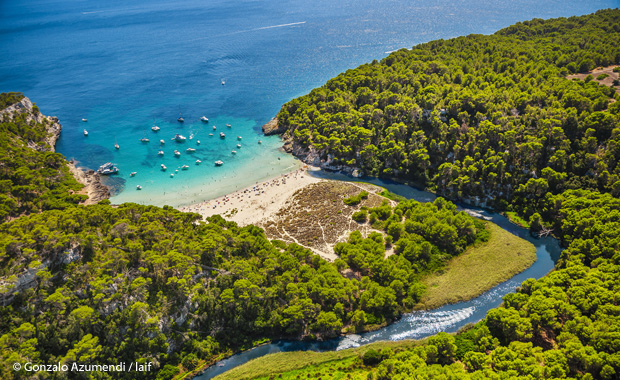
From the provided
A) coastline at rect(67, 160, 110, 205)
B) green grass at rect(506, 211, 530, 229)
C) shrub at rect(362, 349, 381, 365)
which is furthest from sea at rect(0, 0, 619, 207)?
green grass at rect(506, 211, 530, 229)

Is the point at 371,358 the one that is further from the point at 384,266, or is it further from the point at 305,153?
the point at 305,153

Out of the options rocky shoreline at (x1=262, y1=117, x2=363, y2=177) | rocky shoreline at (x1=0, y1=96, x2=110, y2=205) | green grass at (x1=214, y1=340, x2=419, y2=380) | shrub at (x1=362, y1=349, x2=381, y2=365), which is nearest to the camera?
green grass at (x1=214, y1=340, x2=419, y2=380)

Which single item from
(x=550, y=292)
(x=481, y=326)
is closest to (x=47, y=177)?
(x=481, y=326)

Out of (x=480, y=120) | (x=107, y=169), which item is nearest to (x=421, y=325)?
(x=480, y=120)

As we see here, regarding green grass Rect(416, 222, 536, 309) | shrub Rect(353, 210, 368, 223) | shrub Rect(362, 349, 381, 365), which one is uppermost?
shrub Rect(353, 210, 368, 223)

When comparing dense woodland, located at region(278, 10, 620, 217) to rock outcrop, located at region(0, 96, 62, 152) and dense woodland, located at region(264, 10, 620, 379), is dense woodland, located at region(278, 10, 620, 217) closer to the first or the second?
dense woodland, located at region(264, 10, 620, 379)
